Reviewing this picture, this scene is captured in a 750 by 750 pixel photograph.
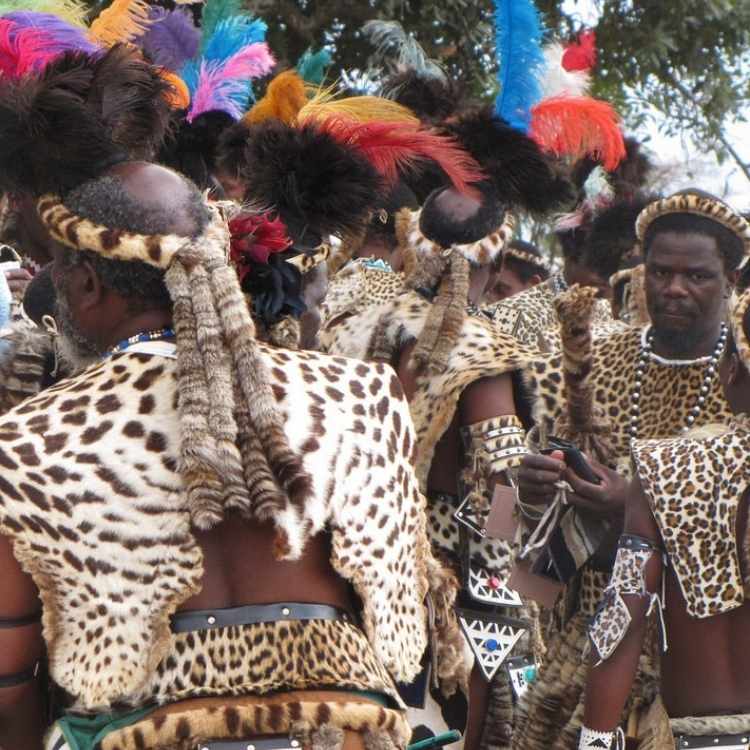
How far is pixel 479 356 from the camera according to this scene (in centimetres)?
627

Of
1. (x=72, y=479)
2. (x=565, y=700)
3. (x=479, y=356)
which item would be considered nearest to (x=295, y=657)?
Result: (x=72, y=479)

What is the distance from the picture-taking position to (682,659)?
14.7 feet

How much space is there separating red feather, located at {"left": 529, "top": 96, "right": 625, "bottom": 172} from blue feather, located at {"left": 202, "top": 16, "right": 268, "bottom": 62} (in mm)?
1201

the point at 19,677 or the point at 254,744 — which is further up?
the point at 19,677

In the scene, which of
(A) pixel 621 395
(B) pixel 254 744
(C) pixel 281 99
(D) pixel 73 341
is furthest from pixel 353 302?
(B) pixel 254 744

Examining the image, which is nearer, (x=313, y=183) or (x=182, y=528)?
(x=182, y=528)

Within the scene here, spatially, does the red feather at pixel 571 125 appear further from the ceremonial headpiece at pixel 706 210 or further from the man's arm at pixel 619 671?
the man's arm at pixel 619 671

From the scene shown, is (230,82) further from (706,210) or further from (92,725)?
(92,725)

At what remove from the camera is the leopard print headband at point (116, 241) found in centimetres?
348

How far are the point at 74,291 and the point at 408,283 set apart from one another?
10.3 feet

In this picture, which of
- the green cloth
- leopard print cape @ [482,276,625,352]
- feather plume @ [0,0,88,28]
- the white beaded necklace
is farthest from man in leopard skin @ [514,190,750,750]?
leopard print cape @ [482,276,625,352]

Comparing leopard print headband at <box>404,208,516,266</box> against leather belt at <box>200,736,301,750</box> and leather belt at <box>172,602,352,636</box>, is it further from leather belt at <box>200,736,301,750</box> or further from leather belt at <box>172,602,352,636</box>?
leather belt at <box>200,736,301,750</box>

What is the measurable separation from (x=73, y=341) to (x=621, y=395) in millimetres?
2612

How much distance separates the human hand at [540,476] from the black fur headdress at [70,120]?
184 cm
